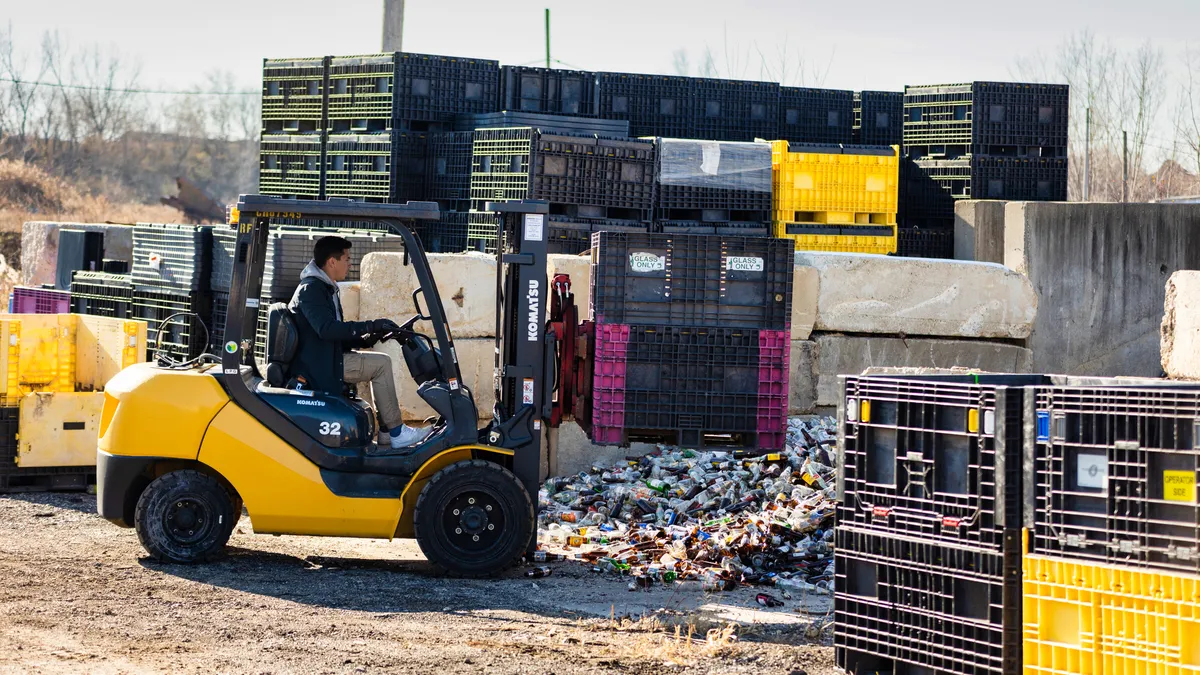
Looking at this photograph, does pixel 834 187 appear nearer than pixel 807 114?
Yes

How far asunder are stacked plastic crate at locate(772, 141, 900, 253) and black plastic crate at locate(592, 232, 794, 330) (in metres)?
5.64

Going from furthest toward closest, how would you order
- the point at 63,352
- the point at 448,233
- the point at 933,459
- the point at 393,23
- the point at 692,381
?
the point at 393,23 < the point at 448,233 < the point at 63,352 < the point at 692,381 < the point at 933,459

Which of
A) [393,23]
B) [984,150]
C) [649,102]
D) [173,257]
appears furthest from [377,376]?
[393,23]

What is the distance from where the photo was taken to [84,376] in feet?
40.3

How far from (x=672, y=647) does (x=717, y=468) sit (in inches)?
196

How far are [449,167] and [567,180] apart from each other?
5.28 feet

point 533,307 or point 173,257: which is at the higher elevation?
point 173,257

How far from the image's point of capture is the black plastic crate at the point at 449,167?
→ 562 inches

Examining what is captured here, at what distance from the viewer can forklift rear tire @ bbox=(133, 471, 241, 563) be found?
876 centimetres

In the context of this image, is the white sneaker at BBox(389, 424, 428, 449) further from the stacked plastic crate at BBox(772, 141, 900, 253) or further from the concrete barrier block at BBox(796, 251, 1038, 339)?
the stacked plastic crate at BBox(772, 141, 900, 253)

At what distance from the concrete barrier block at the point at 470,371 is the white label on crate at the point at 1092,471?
7160mm

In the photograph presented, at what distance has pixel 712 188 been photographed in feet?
46.9

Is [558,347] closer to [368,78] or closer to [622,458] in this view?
[622,458]

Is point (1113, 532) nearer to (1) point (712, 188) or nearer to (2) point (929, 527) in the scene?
(2) point (929, 527)
